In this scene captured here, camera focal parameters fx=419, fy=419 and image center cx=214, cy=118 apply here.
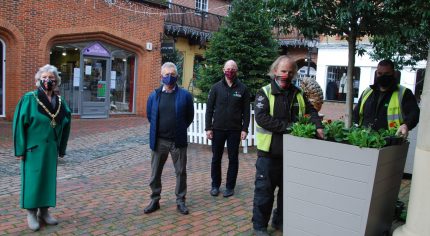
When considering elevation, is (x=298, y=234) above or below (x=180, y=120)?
below

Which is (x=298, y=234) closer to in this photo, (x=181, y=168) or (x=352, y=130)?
(x=352, y=130)

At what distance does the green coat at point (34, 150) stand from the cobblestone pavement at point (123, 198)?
371 millimetres

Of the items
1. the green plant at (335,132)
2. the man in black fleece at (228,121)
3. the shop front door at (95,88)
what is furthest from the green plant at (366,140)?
the shop front door at (95,88)

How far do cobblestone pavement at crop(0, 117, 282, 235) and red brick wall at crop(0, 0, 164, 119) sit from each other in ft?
13.6

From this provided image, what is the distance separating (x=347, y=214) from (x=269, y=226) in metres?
1.29

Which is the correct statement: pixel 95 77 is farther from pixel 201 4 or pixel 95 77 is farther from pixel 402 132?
pixel 402 132

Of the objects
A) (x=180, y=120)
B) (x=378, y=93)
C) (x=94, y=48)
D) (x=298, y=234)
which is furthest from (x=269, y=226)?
(x=94, y=48)

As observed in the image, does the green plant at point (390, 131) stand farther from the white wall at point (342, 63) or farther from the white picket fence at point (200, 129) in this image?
the white wall at point (342, 63)

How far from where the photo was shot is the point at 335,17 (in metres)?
5.79

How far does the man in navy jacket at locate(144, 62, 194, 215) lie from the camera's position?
4.90m

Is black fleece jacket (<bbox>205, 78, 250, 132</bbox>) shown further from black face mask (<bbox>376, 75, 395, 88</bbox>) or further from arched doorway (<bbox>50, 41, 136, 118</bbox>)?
arched doorway (<bbox>50, 41, 136, 118</bbox>)

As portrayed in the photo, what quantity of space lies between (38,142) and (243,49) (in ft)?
20.8

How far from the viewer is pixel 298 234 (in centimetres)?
388

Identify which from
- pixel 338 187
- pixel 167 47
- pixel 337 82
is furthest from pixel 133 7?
pixel 338 187
